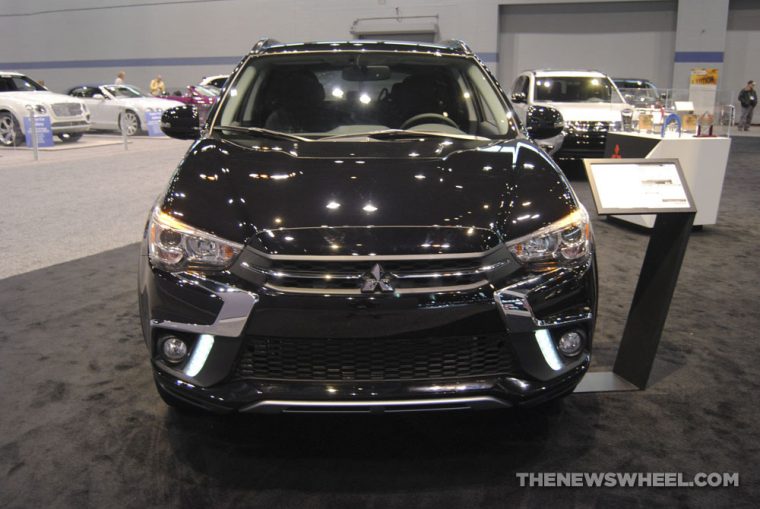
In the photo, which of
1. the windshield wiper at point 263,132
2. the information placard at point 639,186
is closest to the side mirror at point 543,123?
the information placard at point 639,186

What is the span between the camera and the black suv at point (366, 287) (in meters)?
2.15

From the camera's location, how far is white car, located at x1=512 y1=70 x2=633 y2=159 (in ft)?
31.1

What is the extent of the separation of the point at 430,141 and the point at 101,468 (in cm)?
188

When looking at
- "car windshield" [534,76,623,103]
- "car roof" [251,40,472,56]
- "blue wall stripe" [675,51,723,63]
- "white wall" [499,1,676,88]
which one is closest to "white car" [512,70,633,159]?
"car windshield" [534,76,623,103]

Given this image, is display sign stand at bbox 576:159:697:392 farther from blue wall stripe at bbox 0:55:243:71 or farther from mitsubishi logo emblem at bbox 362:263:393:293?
blue wall stripe at bbox 0:55:243:71

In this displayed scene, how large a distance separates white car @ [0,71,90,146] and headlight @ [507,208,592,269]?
12.7 m

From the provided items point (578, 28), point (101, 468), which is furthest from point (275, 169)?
point (578, 28)

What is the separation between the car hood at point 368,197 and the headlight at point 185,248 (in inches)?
1.3

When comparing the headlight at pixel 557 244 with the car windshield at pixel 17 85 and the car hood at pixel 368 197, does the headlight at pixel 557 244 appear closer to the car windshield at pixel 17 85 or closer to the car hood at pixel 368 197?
the car hood at pixel 368 197

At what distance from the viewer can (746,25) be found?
20.7 m

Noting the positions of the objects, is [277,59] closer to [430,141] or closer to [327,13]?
[430,141]

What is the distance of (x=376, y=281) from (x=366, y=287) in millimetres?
36

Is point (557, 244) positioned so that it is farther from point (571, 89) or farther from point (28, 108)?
point (28, 108)

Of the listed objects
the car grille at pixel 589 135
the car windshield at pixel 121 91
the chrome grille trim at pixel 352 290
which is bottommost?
the car grille at pixel 589 135
